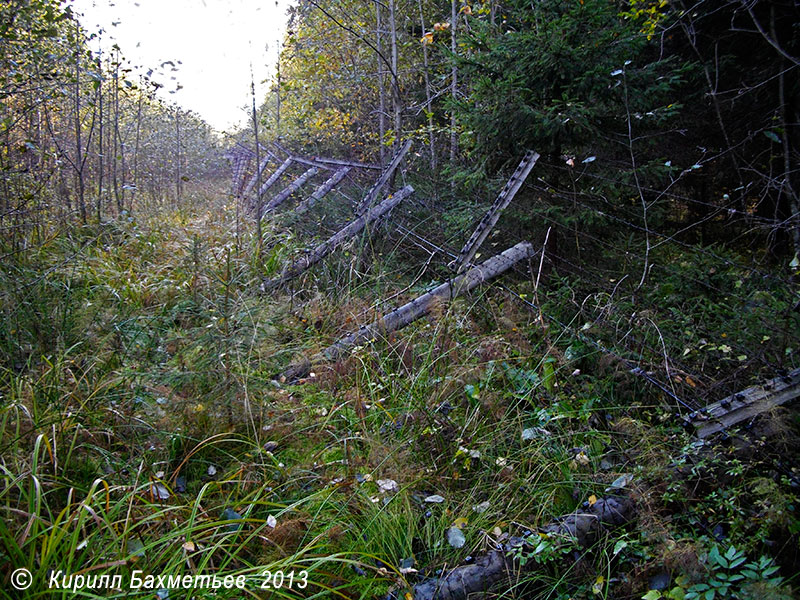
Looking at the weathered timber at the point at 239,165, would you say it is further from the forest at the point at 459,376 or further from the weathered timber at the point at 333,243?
the weathered timber at the point at 333,243

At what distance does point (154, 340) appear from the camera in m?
3.47

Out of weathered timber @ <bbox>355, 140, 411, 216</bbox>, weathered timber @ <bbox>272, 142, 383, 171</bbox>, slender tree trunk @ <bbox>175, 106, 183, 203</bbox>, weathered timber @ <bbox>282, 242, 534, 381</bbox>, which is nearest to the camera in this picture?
weathered timber @ <bbox>282, 242, 534, 381</bbox>

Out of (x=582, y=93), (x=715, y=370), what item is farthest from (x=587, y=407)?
(x=582, y=93)

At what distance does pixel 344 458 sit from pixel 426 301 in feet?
4.79

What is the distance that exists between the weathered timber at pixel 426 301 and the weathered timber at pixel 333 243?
1.36 metres

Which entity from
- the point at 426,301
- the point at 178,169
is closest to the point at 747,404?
the point at 426,301

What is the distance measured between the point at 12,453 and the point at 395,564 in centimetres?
164

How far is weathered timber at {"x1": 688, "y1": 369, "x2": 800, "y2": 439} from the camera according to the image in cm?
212

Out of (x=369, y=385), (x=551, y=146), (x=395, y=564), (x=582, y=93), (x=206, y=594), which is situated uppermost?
(x=582, y=93)

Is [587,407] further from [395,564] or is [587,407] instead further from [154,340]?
[154,340]

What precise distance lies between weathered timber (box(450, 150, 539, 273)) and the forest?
0.02m

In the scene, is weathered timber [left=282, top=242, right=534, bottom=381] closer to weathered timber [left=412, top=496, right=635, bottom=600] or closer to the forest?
the forest

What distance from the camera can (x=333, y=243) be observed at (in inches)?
193

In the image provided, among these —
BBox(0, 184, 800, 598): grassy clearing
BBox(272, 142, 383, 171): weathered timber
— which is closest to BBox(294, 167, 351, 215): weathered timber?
BBox(272, 142, 383, 171): weathered timber
